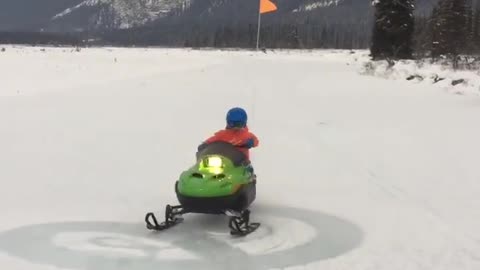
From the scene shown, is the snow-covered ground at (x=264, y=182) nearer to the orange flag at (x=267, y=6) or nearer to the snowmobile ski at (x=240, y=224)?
the snowmobile ski at (x=240, y=224)

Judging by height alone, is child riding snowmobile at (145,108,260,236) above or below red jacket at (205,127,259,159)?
below

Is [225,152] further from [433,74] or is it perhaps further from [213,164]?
[433,74]

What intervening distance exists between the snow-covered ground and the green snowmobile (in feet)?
0.57

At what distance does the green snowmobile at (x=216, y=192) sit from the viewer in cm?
636

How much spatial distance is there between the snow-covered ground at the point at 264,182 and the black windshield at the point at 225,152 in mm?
713

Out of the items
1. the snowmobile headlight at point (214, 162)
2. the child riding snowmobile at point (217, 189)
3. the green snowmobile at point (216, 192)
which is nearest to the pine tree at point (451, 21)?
the child riding snowmobile at point (217, 189)

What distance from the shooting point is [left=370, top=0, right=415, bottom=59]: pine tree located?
131 ft

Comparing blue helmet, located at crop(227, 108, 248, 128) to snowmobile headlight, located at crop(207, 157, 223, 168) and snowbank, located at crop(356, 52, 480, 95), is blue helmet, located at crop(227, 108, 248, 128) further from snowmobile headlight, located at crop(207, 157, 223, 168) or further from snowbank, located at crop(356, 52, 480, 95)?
snowbank, located at crop(356, 52, 480, 95)

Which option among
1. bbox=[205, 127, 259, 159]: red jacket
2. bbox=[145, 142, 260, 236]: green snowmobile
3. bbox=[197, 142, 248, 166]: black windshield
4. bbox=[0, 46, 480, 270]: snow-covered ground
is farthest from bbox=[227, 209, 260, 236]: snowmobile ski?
bbox=[205, 127, 259, 159]: red jacket

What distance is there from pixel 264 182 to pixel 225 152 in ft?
7.83

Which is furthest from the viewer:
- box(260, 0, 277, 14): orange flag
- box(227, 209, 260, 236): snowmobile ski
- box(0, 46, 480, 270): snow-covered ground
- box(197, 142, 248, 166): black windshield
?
box(260, 0, 277, 14): orange flag

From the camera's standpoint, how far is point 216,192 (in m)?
6.37

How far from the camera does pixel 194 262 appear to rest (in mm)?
5520

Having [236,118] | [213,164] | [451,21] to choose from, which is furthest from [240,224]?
[451,21]
